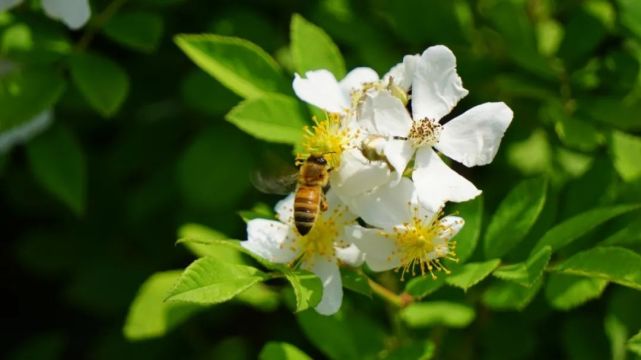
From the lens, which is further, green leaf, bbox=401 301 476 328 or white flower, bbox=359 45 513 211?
green leaf, bbox=401 301 476 328

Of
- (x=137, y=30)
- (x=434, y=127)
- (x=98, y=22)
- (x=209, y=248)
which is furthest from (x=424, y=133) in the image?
(x=98, y=22)

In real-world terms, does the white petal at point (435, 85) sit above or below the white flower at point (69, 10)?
above

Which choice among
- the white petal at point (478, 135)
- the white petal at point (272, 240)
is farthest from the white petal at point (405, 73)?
the white petal at point (272, 240)

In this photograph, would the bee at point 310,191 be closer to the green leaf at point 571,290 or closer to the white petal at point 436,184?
the white petal at point 436,184

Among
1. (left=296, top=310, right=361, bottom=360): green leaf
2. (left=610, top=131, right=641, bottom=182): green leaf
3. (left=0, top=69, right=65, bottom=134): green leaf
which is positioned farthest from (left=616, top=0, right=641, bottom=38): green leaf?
(left=0, top=69, right=65, bottom=134): green leaf

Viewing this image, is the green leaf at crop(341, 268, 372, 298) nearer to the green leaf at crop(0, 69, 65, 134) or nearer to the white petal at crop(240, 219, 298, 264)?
the white petal at crop(240, 219, 298, 264)

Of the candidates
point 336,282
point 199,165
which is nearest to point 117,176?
point 199,165

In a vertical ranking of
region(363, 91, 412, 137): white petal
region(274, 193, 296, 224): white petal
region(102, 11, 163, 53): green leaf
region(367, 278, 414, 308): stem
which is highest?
region(363, 91, 412, 137): white petal

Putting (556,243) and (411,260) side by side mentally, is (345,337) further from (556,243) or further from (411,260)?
(556,243)
